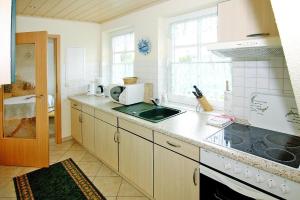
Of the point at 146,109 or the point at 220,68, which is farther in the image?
the point at 146,109

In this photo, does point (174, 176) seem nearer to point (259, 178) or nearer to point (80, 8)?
point (259, 178)

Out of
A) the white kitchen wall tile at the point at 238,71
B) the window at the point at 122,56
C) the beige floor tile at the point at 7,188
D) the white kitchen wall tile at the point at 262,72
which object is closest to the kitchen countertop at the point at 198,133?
the white kitchen wall tile at the point at 238,71

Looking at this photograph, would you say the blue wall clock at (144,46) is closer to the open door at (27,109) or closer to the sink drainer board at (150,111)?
the sink drainer board at (150,111)

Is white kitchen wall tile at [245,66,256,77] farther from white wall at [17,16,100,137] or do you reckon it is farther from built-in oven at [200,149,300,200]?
white wall at [17,16,100,137]

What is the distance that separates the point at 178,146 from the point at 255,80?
912mm

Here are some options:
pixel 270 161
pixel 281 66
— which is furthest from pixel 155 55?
pixel 270 161

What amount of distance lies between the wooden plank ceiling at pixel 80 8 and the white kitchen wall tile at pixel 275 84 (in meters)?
1.64

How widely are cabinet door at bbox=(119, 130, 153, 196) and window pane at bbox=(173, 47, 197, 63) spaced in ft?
3.86

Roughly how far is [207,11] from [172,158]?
5.35ft

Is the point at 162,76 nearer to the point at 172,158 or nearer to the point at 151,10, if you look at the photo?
the point at 151,10

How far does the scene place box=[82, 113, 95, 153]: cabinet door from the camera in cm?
286

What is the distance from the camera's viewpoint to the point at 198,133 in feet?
5.12

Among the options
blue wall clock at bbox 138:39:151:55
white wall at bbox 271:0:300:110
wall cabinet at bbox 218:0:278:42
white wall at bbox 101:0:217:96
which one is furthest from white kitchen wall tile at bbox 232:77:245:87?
blue wall clock at bbox 138:39:151:55

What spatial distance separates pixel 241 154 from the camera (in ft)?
3.92
